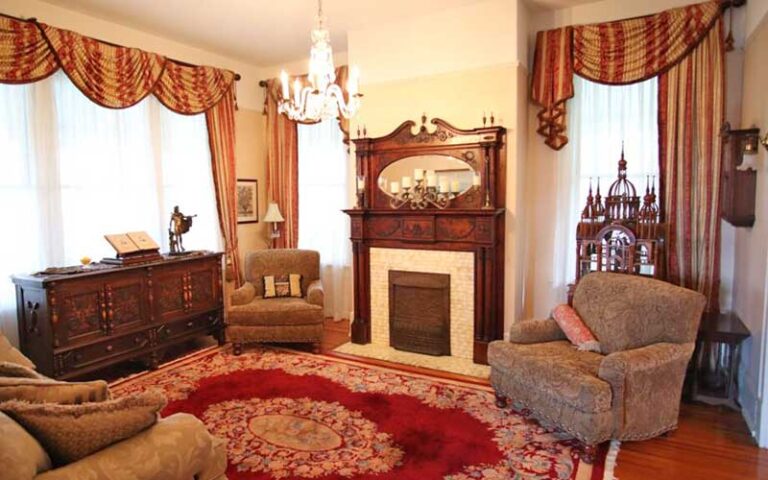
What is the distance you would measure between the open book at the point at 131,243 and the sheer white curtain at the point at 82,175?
34 centimetres

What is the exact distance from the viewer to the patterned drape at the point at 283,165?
605 centimetres

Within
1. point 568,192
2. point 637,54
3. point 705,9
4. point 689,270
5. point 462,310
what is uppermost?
point 705,9

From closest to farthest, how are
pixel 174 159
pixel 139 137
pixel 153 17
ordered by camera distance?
pixel 153 17, pixel 139 137, pixel 174 159

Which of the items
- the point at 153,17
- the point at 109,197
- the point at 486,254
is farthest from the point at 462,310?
the point at 153,17

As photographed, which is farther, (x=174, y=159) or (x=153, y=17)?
(x=174, y=159)

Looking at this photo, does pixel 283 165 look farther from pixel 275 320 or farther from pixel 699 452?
pixel 699 452

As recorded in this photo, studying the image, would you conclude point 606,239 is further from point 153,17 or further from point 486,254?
point 153,17

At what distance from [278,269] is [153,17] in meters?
2.68

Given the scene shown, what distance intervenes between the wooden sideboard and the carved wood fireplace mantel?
63.4 inches

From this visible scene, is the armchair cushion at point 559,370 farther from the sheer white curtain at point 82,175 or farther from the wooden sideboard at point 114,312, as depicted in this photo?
the sheer white curtain at point 82,175

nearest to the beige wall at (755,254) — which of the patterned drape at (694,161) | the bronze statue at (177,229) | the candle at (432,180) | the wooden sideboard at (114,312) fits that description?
the patterned drape at (694,161)

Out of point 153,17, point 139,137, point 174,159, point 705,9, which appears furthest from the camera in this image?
point 174,159

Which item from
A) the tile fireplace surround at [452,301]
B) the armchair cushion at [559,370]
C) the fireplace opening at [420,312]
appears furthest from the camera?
the fireplace opening at [420,312]

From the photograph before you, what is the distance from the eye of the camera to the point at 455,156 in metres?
4.52
